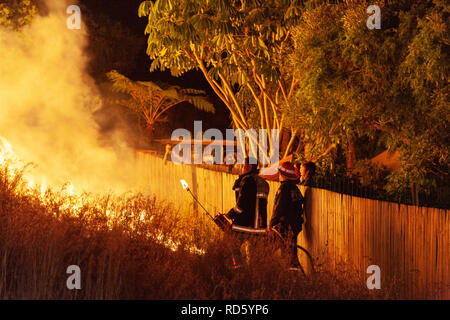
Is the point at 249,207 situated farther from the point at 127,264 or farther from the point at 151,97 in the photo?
the point at 151,97

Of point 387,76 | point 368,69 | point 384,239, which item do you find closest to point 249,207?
point 384,239

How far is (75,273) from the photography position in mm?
6051

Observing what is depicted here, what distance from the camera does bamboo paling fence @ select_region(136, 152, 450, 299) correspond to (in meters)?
6.58

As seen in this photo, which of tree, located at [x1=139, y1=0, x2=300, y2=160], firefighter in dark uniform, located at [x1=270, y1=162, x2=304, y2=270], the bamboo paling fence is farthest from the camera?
tree, located at [x1=139, y1=0, x2=300, y2=160]

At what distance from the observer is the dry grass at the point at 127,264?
19.3ft

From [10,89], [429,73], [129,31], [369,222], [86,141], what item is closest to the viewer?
[369,222]

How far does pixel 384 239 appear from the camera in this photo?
7.32 metres

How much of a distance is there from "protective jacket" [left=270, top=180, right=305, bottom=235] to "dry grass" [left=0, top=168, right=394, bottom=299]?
0.93 metres

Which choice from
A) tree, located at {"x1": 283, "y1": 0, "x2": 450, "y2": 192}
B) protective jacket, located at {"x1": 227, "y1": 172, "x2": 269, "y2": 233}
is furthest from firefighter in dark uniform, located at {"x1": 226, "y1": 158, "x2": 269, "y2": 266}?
tree, located at {"x1": 283, "y1": 0, "x2": 450, "y2": 192}

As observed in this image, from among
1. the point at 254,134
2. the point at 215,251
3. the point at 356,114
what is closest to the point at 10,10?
the point at 254,134

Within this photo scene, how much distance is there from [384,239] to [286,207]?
123 cm

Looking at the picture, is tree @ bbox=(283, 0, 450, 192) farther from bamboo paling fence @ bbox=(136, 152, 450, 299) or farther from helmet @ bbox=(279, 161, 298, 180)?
helmet @ bbox=(279, 161, 298, 180)
